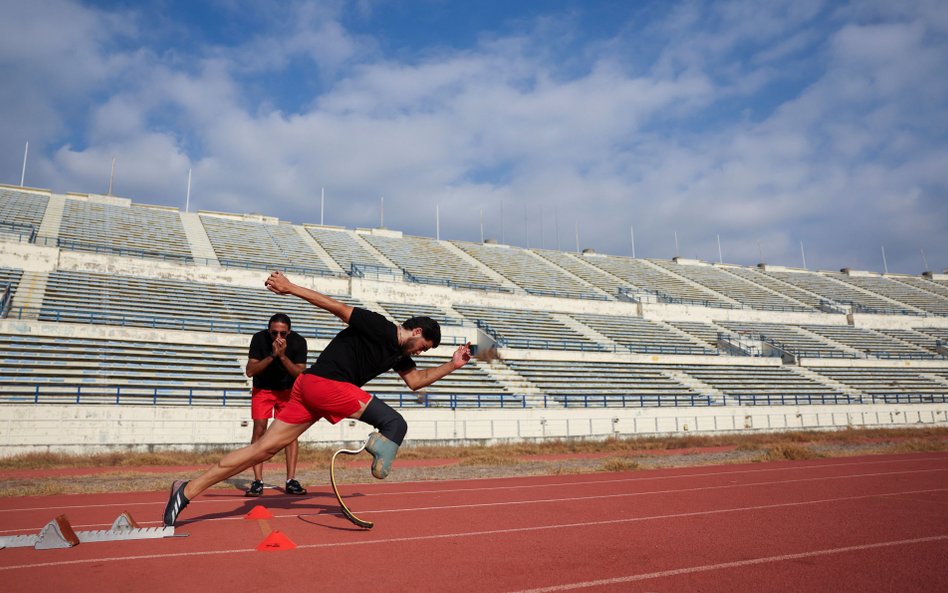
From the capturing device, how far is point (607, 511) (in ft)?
21.1

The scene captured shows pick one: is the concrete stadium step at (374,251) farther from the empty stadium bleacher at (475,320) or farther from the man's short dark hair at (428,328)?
the man's short dark hair at (428,328)

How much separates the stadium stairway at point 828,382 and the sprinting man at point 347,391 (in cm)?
3020

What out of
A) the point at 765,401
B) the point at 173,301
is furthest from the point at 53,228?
the point at 765,401

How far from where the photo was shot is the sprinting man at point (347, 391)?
453 centimetres

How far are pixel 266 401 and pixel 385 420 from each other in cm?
313

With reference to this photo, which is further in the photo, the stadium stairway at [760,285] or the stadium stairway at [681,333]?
the stadium stairway at [760,285]

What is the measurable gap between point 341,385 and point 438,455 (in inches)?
470

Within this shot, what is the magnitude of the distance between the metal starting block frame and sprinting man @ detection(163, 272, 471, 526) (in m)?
0.20

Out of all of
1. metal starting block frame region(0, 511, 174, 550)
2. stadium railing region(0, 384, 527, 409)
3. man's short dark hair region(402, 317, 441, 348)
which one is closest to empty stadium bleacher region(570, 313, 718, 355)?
stadium railing region(0, 384, 527, 409)

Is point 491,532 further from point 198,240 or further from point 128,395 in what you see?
point 198,240

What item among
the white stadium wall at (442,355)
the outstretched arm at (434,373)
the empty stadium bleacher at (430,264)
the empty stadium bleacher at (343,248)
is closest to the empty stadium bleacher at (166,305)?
the white stadium wall at (442,355)

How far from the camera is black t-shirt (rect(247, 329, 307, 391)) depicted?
259 inches

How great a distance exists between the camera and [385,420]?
4.57m

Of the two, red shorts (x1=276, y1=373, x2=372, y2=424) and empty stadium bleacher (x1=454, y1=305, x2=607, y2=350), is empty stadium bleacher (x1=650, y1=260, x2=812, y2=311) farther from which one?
red shorts (x1=276, y1=373, x2=372, y2=424)
